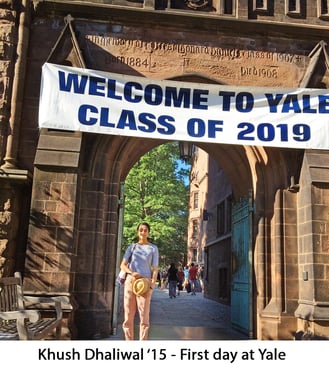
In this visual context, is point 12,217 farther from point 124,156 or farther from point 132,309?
point 132,309

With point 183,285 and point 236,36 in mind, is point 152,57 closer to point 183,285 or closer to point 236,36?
point 236,36

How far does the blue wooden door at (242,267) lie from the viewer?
8.64 meters

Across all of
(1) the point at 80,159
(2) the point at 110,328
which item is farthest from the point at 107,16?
Result: (2) the point at 110,328

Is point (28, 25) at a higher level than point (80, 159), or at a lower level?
higher

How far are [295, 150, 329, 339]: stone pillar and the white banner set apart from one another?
452 mm

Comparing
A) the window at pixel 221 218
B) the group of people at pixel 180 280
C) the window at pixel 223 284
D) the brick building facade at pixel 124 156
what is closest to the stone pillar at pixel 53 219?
the brick building facade at pixel 124 156

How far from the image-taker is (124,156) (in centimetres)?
862

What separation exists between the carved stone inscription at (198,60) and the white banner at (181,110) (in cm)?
90

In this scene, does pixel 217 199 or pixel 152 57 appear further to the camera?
pixel 217 199

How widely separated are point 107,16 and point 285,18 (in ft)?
11.5

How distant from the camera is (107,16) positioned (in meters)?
8.30

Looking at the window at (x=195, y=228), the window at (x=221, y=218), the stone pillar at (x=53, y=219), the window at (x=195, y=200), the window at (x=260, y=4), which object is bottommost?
the stone pillar at (x=53, y=219)

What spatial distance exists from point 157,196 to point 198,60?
55.5 ft

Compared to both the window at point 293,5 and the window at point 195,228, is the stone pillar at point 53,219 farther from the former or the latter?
the window at point 195,228
